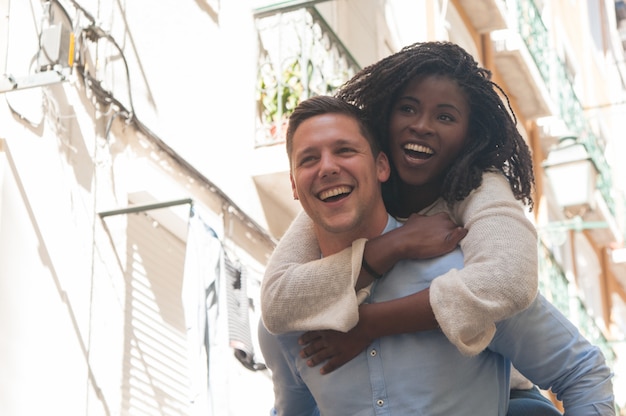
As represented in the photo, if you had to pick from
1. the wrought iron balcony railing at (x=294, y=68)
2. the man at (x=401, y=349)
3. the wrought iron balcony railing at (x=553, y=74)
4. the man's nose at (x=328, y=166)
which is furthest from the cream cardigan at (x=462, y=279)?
the wrought iron balcony railing at (x=553, y=74)

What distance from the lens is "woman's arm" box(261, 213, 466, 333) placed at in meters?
3.25

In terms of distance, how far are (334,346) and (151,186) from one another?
6341mm

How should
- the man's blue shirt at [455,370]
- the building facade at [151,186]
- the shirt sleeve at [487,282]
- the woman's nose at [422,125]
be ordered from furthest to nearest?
the building facade at [151,186], the woman's nose at [422,125], the man's blue shirt at [455,370], the shirt sleeve at [487,282]

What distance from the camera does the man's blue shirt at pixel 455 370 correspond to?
323 cm

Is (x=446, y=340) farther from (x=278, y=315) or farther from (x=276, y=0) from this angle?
(x=276, y=0)

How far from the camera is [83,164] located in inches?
341

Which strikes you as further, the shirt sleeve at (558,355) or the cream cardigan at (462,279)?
the shirt sleeve at (558,355)

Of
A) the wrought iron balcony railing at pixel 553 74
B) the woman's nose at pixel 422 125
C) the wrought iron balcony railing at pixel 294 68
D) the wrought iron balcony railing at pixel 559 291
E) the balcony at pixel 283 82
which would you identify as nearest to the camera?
the woman's nose at pixel 422 125

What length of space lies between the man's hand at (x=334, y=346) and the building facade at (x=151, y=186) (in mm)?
4295

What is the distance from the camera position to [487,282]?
3051 millimetres

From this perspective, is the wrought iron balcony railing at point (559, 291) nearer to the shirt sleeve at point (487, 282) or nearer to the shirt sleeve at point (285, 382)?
the shirt sleeve at point (285, 382)

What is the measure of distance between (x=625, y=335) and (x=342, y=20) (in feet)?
54.8

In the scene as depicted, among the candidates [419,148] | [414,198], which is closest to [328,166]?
[419,148]

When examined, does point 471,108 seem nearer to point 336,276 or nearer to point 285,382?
point 336,276
